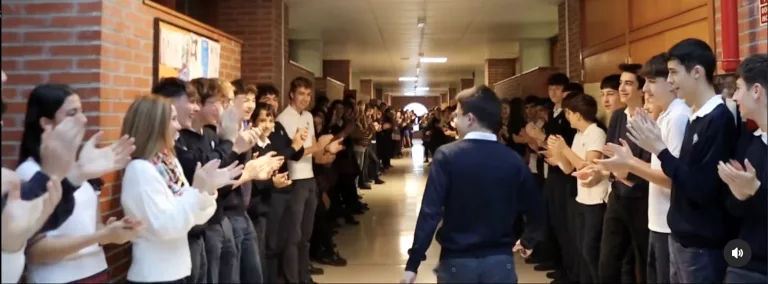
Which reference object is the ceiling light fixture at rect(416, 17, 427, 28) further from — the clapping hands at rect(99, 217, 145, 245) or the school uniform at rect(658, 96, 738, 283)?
the clapping hands at rect(99, 217, 145, 245)

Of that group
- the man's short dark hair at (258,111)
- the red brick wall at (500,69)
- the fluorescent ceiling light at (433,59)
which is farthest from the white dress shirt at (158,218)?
the fluorescent ceiling light at (433,59)

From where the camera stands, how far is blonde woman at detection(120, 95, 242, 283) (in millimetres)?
2480

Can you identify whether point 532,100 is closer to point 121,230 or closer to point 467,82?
point 121,230

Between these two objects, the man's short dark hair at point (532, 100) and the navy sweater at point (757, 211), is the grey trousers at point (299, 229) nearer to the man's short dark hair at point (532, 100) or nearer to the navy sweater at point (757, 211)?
the man's short dark hair at point (532, 100)

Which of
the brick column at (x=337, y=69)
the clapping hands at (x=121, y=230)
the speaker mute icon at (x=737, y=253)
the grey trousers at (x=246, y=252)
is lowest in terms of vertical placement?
the grey trousers at (x=246, y=252)

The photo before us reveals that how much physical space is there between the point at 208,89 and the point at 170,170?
0.83 metres

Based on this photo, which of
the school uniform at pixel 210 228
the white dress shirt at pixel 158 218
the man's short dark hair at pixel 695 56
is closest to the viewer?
the white dress shirt at pixel 158 218

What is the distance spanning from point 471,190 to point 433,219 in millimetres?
200

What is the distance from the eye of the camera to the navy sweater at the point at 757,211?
2.33 m

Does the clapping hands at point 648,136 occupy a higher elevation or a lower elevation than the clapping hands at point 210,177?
higher

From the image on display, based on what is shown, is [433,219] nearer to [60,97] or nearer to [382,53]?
[60,97]

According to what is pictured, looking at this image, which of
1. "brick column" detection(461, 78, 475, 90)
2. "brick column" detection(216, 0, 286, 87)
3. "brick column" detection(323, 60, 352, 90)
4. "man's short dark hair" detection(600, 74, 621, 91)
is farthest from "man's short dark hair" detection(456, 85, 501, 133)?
"brick column" detection(461, 78, 475, 90)

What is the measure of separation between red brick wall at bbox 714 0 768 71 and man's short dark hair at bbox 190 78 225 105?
2860mm

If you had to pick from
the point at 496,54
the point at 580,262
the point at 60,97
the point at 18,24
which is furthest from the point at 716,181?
the point at 496,54
